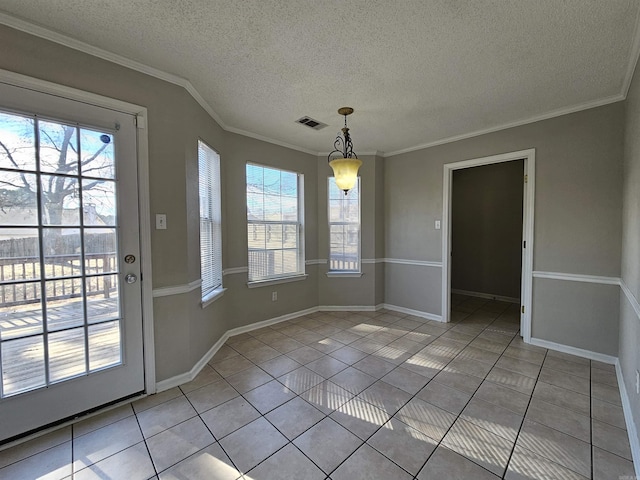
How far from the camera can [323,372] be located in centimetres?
250

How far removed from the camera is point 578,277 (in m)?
2.79

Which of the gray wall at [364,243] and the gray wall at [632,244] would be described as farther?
the gray wall at [364,243]

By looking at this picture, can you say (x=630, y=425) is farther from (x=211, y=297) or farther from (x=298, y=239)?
(x=298, y=239)

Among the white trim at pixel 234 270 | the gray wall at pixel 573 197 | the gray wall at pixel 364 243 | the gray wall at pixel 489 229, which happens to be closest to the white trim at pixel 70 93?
the white trim at pixel 234 270

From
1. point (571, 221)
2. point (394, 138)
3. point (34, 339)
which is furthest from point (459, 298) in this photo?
point (34, 339)

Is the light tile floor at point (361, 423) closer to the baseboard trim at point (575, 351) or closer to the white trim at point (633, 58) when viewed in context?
the baseboard trim at point (575, 351)

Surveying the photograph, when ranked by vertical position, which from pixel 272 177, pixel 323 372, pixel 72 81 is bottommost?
pixel 323 372

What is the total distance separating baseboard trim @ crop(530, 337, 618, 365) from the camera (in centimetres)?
264

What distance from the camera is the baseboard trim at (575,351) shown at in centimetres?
264

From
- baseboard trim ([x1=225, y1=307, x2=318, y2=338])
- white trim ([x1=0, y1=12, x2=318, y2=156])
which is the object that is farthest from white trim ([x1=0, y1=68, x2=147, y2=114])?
baseboard trim ([x1=225, y1=307, x2=318, y2=338])

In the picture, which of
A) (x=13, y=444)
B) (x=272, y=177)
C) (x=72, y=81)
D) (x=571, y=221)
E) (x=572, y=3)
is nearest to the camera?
(x=572, y=3)

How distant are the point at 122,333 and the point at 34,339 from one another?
454 millimetres

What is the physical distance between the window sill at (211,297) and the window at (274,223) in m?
0.57

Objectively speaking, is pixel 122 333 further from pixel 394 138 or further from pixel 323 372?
pixel 394 138
